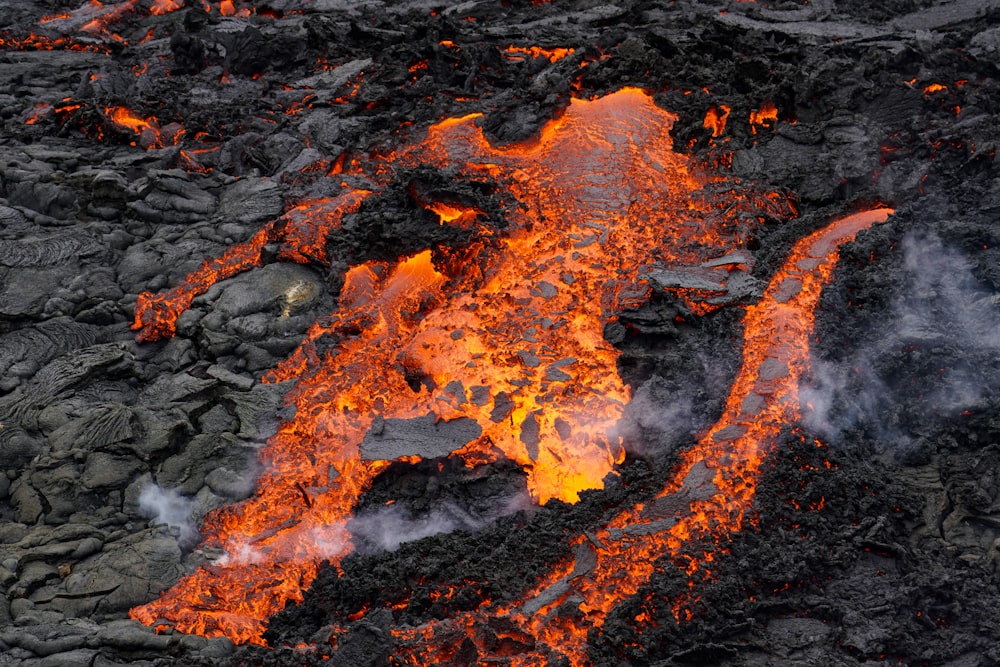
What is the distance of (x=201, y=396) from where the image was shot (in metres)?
6.01

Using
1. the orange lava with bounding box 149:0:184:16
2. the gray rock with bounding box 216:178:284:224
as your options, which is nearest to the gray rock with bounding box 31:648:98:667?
the gray rock with bounding box 216:178:284:224

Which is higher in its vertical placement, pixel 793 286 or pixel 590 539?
pixel 793 286

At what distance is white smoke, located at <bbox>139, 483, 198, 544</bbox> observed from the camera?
526 cm

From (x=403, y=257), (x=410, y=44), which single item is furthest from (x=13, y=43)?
(x=403, y=257)

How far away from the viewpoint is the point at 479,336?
6.22 metres

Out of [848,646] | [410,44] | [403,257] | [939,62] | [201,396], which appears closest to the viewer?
[848,646]

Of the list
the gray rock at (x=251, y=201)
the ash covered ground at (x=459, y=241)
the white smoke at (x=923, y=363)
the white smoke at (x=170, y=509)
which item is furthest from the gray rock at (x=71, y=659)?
the white smoke at (x=923, y=363)

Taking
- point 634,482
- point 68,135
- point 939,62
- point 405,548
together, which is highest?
point 939,62

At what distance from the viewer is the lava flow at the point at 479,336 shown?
17.4 feet

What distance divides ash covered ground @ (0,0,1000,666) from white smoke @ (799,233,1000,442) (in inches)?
0.8

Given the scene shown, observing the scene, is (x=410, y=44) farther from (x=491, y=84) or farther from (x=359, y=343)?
(x=359, y=343)

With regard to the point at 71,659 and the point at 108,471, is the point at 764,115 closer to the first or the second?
the point at 108,471

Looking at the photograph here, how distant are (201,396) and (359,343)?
1250 millimetres

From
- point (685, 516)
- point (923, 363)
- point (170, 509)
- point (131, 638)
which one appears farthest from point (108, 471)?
point (923, 363)
